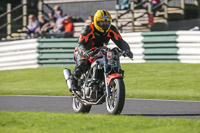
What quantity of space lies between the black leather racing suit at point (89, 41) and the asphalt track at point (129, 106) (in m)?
0.90

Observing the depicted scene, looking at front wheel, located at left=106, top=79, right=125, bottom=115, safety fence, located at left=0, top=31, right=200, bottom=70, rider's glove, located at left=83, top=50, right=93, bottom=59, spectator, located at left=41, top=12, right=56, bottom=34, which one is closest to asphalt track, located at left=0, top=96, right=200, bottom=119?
front wheel, located at left=106, top=79, right=125, bottom=115

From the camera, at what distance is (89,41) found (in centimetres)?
800

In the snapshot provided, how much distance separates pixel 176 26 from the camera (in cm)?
1798

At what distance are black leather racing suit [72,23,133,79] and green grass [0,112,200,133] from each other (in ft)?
3.52

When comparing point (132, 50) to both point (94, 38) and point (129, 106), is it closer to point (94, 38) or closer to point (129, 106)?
point (129, 106)

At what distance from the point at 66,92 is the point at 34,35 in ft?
20.5

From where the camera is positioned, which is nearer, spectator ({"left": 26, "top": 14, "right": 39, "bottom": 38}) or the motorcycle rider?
the motorcycle rider

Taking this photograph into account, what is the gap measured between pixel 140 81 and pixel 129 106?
150 inches

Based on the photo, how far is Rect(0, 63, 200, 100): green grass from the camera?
1109 centimetres

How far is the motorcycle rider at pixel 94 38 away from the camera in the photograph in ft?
25.4

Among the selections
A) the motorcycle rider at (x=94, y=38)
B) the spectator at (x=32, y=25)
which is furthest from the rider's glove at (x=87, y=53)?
the spectator at (x=32, y=25)

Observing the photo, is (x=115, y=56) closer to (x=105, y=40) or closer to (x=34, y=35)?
(x=105, y=40)

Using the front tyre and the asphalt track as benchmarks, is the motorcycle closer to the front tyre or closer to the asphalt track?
the front tyre

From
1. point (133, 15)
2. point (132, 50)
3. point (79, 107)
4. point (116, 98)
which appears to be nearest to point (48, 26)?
point (133, 15)
